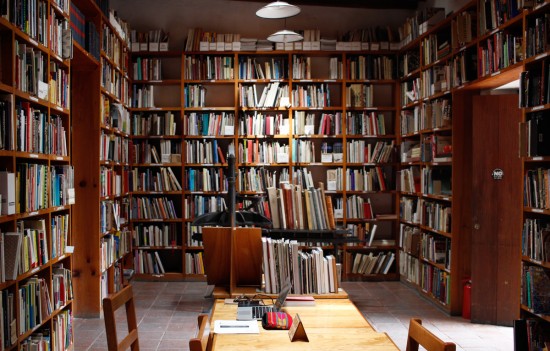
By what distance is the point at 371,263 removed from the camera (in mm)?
8086

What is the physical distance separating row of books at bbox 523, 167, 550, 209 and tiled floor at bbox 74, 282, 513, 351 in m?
1.44

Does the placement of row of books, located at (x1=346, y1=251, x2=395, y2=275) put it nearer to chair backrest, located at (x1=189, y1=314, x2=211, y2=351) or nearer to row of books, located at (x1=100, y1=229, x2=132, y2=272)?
row of books, located at (x1=100, y1=229, x2=132, y2=272)

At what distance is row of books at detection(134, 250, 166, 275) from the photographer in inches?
313

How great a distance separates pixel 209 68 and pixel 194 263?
279cm

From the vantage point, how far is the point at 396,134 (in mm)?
8156

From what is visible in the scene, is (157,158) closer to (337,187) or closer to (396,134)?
(337,187)

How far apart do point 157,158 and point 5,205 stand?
190 inches

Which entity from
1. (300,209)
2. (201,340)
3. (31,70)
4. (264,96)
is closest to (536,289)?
(300,209)

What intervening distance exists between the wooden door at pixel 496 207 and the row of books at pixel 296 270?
8.95 ft

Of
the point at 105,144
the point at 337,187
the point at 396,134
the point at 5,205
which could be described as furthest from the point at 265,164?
the point at 5,205

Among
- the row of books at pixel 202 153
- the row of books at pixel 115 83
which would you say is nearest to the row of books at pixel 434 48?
the row of books at pixel 202 153

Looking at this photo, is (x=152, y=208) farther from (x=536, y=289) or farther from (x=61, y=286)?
(x=536, y=289)

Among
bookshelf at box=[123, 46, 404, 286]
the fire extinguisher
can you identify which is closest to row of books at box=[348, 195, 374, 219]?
bookshelf at box=[123, 46, 404, 286]

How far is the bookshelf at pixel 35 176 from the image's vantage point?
3277 millimetres
